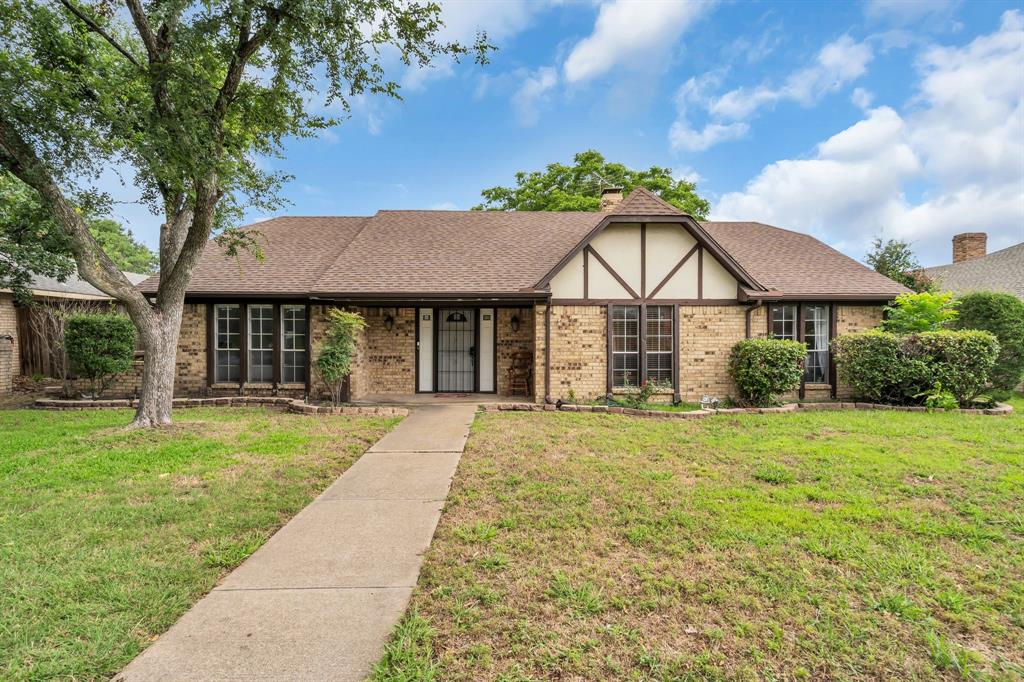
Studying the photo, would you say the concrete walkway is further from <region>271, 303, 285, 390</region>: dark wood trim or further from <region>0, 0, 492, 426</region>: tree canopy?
<region>271, 303, 285, 390</region>: dark wood trim

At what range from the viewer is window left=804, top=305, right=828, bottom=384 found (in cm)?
1065

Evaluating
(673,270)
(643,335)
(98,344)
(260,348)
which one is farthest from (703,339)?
(98,344)

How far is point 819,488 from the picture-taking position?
4.66 metres

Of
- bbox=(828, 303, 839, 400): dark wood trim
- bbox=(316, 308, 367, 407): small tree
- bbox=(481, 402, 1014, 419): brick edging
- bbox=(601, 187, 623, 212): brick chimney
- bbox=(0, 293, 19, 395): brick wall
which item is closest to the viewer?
bbox=(481, 402, 1014, 419): brick edging

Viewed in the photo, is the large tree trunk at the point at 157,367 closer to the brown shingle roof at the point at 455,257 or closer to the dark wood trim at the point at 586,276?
the brown shingle roof at the point at 455,257

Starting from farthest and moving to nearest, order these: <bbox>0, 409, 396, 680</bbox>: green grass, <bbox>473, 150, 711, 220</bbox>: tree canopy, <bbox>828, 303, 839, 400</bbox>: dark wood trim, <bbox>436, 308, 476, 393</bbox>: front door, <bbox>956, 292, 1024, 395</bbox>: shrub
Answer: <bbox>473, 150, 711, 220</bbox>: tree canopy < <bbox>436, 308, 476, 393</bbox>: front door < <bbox>828, 303, 839, 400</bbox>: dark wood trim < <bbox>956, 292, 1024, 395</bbox>: shrub < <bbox>0, 409, 396, 680</bbox>: green grass

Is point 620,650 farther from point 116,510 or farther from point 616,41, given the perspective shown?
point 616,41

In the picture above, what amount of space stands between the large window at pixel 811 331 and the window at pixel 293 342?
11.6 metres

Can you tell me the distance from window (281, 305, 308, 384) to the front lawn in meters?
7.13

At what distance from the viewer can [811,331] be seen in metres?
10.7

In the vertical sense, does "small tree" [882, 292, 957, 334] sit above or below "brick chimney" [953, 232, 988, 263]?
below

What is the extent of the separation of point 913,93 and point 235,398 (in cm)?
1935

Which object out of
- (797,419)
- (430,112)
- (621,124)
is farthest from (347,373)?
(621,124)

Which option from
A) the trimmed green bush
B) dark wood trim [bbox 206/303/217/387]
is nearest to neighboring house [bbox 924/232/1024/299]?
the trimmed green bush
